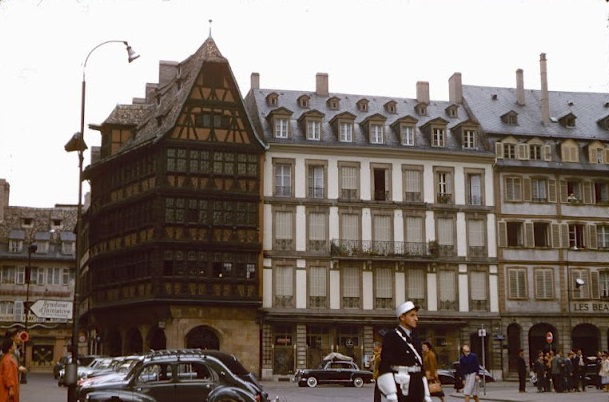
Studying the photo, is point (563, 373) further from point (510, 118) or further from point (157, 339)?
point (510, 118)

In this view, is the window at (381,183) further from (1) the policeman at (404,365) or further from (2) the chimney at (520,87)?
(1) the policeman at (404,365)

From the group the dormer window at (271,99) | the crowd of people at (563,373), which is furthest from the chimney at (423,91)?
the crowd of people at (563,373)

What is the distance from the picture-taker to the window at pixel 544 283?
5631 cm

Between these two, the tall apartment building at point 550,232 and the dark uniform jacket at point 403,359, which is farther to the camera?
the tall apartment building at point 550,232

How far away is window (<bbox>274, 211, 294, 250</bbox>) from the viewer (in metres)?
53.1

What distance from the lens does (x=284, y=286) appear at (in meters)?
52.8

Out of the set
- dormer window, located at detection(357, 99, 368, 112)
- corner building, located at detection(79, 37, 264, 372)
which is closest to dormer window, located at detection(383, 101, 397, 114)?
dormer window, located at detection(357, 99, 368, 112)

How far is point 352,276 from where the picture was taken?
54031 mm

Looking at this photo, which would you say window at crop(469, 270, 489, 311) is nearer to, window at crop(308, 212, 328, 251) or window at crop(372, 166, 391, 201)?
window at crop(372, 166, 391, 201)

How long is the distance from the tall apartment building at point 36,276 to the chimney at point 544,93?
41.7 meters

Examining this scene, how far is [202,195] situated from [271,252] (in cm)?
513

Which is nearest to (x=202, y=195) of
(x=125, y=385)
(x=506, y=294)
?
(x=506, y=294)

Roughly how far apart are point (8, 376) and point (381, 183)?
42799mm

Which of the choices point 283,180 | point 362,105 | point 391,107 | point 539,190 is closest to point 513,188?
point 539,190
